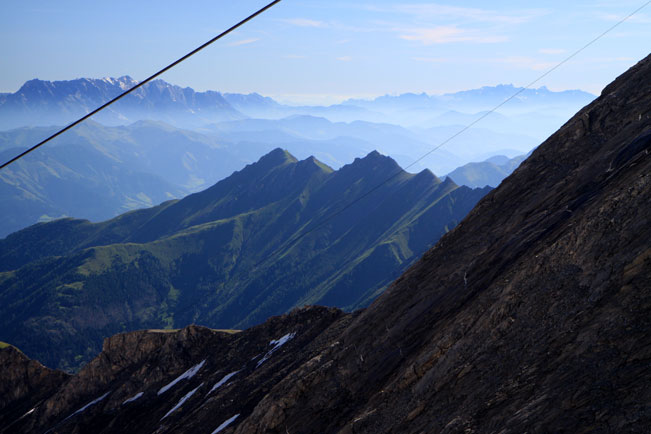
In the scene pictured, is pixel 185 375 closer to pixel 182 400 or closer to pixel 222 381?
pixel 182 400

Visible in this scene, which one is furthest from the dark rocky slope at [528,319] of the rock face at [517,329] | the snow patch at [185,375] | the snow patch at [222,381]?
the snow patch at [185,375]

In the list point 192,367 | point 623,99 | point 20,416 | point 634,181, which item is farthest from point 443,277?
point 20,416

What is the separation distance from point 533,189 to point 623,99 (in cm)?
959

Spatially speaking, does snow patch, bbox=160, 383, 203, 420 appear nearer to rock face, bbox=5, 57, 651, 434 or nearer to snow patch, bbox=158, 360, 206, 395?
rock face, bbox=5, 57, 651, 434

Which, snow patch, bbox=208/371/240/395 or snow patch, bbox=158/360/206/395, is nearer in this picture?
snow patch, bbox=208/371/240/395

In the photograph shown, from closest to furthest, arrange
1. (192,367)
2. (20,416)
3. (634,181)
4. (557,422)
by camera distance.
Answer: (557,422) < (634,181) < (192,367) < (20,416)

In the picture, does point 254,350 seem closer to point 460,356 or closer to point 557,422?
point 460,356

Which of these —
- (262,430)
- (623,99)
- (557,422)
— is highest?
(623,99)

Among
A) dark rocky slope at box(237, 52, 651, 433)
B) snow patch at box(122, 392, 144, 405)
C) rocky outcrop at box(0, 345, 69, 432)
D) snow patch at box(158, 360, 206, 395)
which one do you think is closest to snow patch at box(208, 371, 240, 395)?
snow patch at box(158, 360, 206, 395)

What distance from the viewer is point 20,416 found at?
78.8 metres

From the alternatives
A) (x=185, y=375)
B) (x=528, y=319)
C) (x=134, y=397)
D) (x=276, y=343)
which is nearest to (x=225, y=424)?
(x=276, y=343)

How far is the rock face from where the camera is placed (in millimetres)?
16312

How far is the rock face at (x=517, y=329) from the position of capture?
16312 mm

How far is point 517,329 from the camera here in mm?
21016
